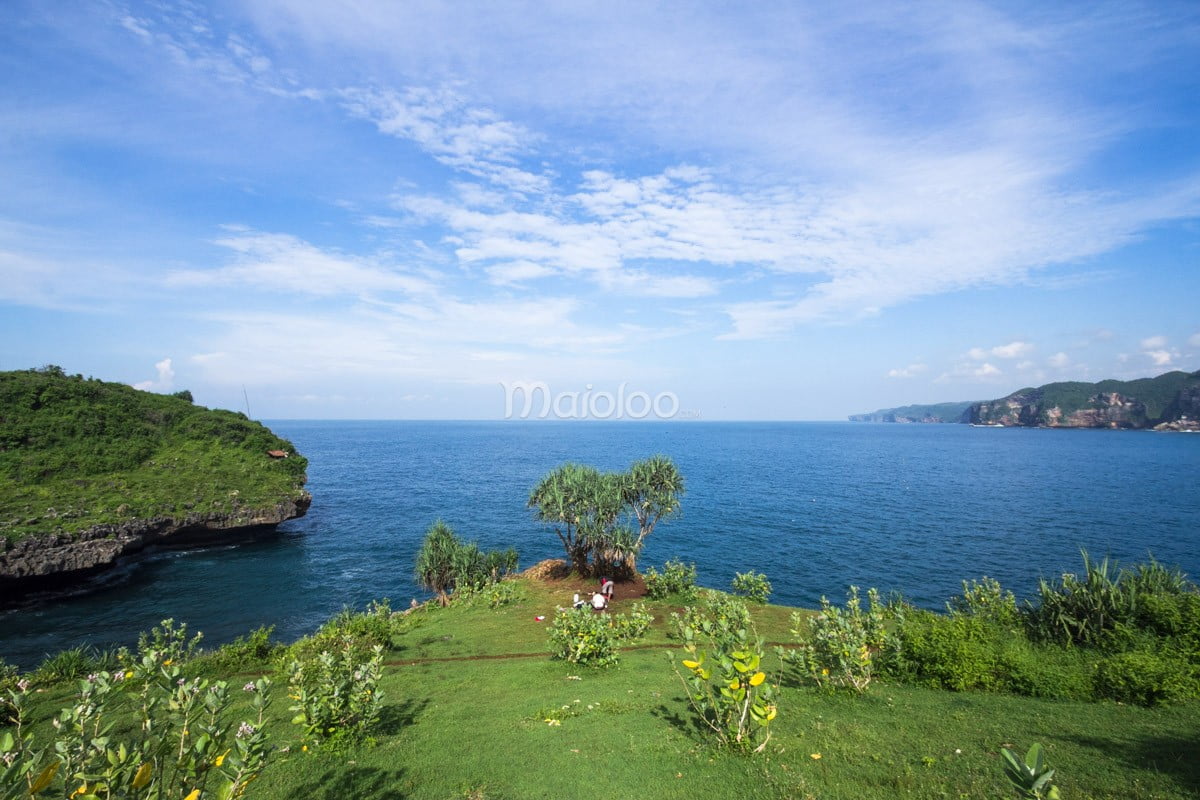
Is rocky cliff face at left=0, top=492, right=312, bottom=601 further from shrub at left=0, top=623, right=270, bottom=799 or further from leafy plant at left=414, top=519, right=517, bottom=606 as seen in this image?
shrub at left=0, top=623, right=270, bottom=799

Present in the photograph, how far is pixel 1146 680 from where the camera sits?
1137cm

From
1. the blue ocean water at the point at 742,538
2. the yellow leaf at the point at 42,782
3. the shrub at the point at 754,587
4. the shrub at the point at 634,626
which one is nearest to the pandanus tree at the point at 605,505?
the shrub at the point at 754,587

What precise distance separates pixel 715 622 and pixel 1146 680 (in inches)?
355

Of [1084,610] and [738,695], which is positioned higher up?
[738,695]

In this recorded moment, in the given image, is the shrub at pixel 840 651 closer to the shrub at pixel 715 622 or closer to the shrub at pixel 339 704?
the shrub at pixel 715 622

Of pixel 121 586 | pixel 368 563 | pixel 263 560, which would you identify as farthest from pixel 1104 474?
pixel 121 586

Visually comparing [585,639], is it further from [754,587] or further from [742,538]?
[742,538]

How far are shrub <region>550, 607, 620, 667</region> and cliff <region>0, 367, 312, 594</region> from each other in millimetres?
38892

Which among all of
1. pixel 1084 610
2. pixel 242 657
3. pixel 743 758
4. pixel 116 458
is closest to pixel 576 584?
pixel 242 657

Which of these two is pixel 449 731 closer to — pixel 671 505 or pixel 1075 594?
pixel 1075 594

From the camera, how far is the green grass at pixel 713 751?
849cm

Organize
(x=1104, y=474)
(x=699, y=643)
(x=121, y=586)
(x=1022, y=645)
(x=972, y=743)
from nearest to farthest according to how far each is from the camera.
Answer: (x=972, y=743) < (x=1022, y=645) < (x=699, y=643) < (x=121, y=586) < (x=1104, y=474)

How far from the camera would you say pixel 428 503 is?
218ft

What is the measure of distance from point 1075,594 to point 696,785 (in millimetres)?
13526
